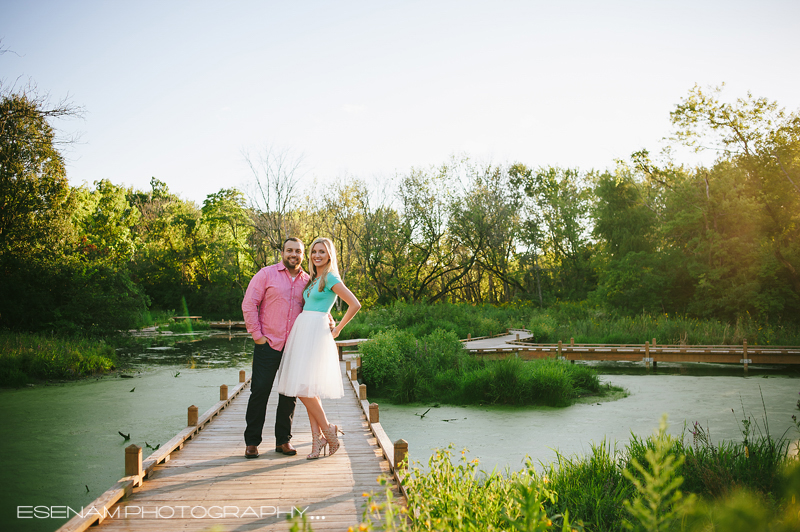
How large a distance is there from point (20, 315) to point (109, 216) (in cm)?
1784

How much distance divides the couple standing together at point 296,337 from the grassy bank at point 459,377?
5.87 m

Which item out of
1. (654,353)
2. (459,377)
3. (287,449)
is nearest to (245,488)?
(287,449)

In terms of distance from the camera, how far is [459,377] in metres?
10.8

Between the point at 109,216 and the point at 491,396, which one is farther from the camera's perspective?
the point at 109,216

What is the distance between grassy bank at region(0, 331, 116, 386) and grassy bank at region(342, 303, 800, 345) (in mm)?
6963

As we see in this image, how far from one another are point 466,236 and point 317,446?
976 inches

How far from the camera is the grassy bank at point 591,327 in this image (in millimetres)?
16734

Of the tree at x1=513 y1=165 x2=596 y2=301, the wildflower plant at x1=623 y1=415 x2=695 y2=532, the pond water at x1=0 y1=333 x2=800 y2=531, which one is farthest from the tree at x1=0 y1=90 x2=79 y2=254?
the tree at x1=513 y1=165 x2=596 y2=301

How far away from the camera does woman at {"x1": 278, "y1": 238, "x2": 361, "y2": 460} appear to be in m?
4.25

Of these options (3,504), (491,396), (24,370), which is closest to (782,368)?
(491,396)

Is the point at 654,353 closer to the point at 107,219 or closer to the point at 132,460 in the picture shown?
the point at 132,460

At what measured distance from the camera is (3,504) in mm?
4609

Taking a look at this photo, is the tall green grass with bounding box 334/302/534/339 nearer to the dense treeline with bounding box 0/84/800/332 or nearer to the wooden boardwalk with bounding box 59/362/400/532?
the dense treeline with bounding box 0/84/800/332

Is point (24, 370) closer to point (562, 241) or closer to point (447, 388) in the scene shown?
point (447, 388)
